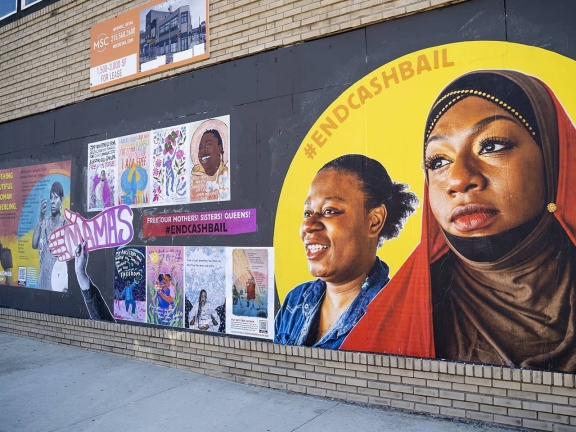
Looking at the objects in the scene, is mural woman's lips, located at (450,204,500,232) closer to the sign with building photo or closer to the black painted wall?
the black painted wall

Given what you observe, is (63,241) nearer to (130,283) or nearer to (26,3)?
(130,283)

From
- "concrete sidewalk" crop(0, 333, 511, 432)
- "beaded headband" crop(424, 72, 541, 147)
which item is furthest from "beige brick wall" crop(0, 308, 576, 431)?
"beaded headband" crop(424, 72, 541, 147)

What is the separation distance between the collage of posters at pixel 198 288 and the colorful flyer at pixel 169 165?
2.23 ft

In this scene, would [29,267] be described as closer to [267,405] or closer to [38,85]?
[38,85]

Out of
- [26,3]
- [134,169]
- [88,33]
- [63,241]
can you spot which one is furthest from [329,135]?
[26,3]

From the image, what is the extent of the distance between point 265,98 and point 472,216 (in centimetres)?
269

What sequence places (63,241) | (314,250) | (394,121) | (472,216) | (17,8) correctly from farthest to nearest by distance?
1. (17,8)
2. (63,241)
3. (314,250)
4. (394,121)
5. (472,216)

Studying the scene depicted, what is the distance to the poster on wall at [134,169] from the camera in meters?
7.07

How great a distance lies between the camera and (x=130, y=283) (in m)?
7.18

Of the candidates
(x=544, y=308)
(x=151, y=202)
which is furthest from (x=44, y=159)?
(x=544, y=308)

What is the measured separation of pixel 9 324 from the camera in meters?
9.08

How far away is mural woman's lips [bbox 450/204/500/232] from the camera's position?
4.46 metres

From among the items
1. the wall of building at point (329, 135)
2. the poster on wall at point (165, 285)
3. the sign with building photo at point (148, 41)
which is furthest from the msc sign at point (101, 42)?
the poster on wall at point (165, 285)

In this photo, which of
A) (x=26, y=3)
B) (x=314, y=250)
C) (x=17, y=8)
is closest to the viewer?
(x=314, y=250)
